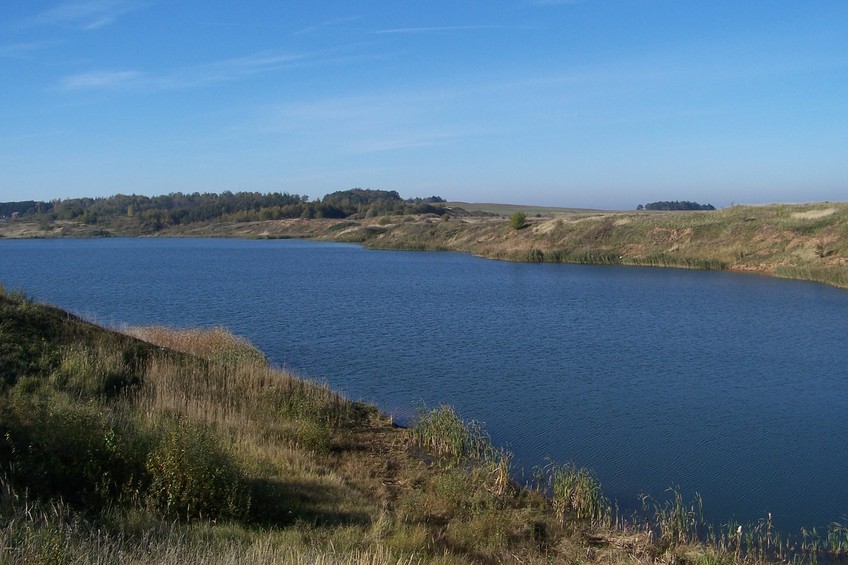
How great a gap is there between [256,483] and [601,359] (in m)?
14.7

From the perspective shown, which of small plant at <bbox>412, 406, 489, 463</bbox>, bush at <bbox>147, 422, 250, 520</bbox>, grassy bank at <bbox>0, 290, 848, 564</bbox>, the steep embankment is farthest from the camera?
the steep embankment

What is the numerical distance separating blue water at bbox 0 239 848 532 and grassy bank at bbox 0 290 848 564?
4.64 ft

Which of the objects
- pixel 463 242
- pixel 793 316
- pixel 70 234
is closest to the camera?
pixel 793 316

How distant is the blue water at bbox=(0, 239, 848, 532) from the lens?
13.2 m

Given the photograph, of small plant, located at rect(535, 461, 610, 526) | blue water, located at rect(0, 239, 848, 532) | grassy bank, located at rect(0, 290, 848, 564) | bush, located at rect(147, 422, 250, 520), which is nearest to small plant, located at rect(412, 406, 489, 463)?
grassy bank, located at rect(0, 290, 848, 564)

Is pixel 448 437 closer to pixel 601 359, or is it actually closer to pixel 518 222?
pixel 601 359

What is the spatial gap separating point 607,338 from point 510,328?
360 cm

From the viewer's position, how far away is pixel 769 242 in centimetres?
5284

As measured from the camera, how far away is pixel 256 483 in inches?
358

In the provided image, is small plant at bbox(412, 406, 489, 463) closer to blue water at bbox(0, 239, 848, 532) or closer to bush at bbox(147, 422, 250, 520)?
blue water at bbox(0, 239, 848, 532)

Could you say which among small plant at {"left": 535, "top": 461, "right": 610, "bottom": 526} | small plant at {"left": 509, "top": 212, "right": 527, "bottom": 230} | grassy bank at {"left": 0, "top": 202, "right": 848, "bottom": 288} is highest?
small plant at {"left": 509, "top": 212, "right": 527, "bottom": 230}

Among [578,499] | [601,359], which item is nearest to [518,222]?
[601,359]

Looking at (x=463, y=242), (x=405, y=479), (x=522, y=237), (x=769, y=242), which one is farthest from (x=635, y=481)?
(x=463, y=242)

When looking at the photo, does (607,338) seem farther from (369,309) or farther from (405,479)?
(405,479)
